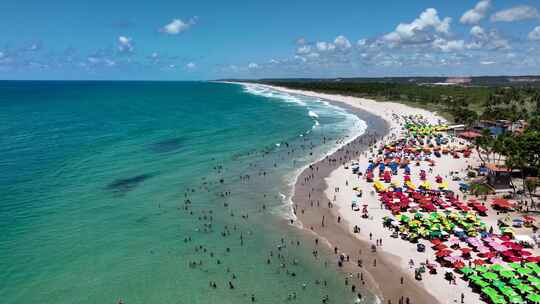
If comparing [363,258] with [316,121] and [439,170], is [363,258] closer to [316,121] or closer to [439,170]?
[439,170]

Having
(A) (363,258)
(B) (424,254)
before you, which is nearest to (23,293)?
(A) (363,258)

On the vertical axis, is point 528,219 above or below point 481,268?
above

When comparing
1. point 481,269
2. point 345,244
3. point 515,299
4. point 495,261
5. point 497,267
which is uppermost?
point 497,267

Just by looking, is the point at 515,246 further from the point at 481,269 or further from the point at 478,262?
the point at 481,269

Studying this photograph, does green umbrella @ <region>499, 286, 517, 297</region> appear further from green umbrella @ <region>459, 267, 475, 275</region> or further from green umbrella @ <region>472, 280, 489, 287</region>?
green umbrella @ <region>459, 267, 475, 275</region>

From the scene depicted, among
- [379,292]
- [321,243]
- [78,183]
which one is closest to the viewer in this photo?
[379,292]

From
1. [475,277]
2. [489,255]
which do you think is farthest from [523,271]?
[475,277]

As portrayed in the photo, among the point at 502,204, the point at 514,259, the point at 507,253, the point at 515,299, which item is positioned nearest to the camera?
the point at 515,299

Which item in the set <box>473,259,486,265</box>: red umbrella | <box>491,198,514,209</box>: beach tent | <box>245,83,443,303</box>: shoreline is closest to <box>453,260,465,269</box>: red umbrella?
<box>473,259,486,265</box>: red umbrella
